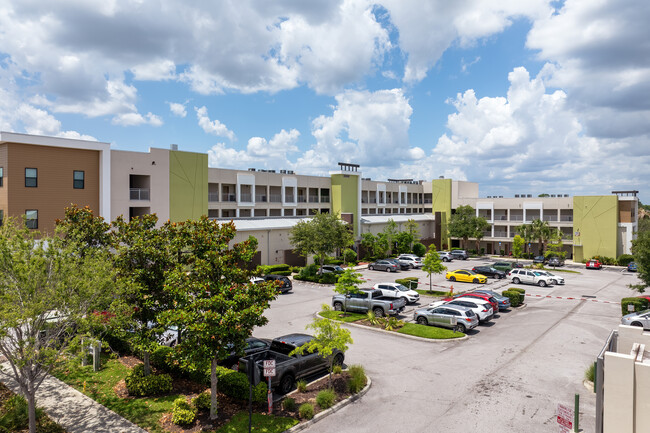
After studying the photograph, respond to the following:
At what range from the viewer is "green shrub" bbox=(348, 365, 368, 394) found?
51.1ft

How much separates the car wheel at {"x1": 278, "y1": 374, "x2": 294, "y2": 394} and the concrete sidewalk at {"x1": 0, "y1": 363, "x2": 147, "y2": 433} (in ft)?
15.6

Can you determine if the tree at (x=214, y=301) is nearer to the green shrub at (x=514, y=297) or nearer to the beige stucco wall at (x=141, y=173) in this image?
the green shrub at (x=514, y=297)

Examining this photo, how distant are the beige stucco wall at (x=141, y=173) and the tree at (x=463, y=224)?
44.7 metres

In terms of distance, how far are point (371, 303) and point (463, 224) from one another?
42.7 metres

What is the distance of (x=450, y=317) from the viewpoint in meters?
24.1

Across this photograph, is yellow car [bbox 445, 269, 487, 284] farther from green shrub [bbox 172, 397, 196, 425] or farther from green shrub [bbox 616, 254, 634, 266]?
green shrub [bbox 172, 397, 196, 425]

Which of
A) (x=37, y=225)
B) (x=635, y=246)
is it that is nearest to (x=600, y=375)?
(x=635, y=246)

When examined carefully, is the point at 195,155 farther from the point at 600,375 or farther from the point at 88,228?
the point at 600,375

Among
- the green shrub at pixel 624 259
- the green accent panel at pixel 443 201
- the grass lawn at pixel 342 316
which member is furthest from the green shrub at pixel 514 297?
the green accent panel at pixel 443 201

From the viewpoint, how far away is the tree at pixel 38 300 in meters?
11.3

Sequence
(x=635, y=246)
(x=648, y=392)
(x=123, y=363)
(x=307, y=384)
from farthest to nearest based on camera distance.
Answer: (x=635, y=246) → (x=123, y=363) → (x=307, y=384) → (x=648, y=392)

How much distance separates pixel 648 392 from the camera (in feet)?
28.9

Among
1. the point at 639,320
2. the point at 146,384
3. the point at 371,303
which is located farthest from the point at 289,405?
the point at 639,320

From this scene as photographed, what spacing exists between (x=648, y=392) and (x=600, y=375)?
868 millimetres
